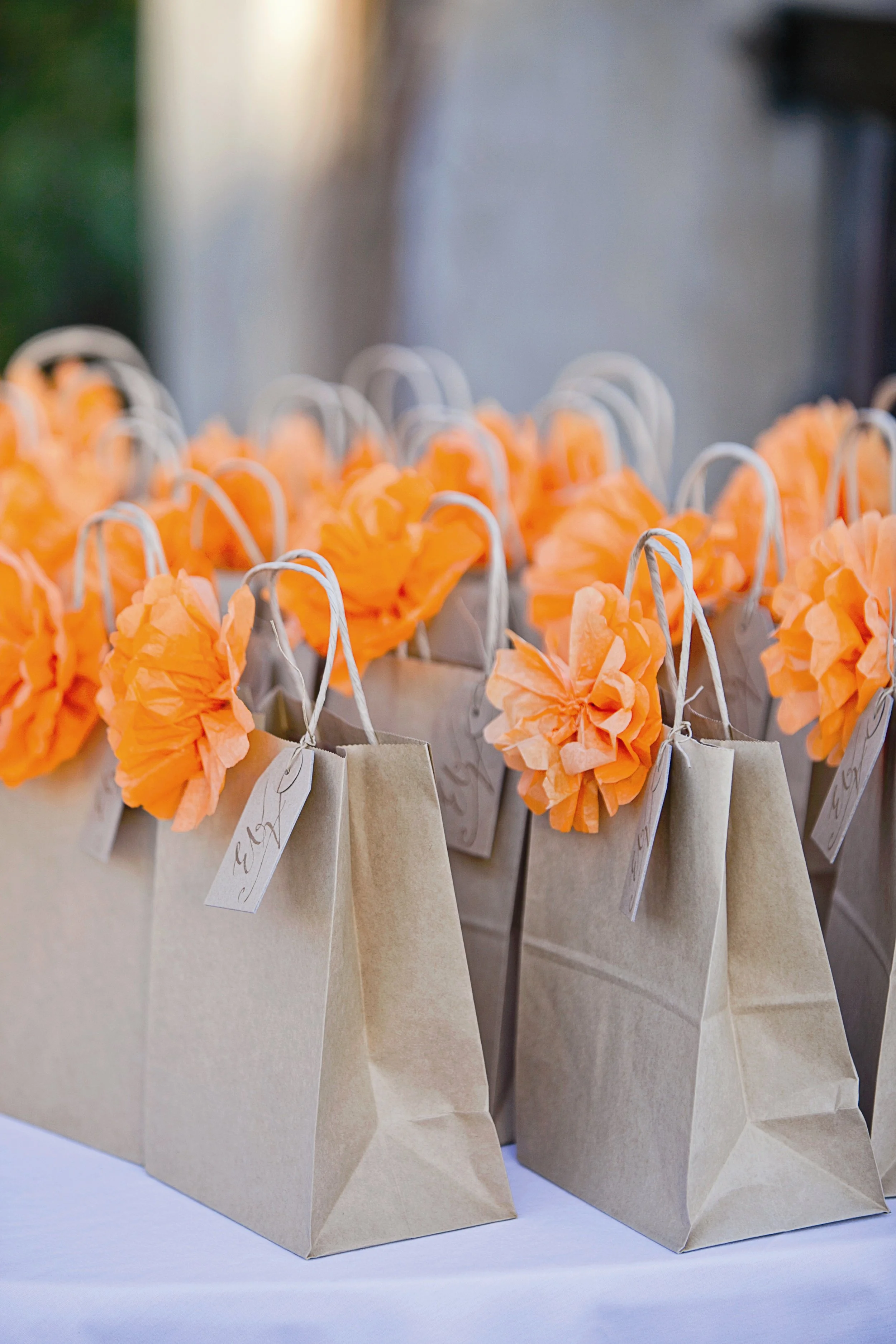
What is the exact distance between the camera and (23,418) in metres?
1.48

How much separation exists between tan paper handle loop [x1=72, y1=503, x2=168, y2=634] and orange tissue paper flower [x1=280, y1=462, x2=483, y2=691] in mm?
98

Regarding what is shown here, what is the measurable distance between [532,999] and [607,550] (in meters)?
0.35

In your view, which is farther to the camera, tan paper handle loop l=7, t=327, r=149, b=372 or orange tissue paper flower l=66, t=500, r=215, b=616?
tan paper handle loop l=7, t=327, r=149, b=372

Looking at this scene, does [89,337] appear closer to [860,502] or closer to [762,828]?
[860,502]

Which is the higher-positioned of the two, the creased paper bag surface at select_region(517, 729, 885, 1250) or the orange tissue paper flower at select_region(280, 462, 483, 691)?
the orange tissue paper flower at select_region(280, 462, 483, 691)

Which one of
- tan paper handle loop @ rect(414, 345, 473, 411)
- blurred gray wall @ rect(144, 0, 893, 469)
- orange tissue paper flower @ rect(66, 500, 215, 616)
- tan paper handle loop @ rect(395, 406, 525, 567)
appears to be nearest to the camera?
orange tissue paper flower @ rect(66, 500, 215, 616)

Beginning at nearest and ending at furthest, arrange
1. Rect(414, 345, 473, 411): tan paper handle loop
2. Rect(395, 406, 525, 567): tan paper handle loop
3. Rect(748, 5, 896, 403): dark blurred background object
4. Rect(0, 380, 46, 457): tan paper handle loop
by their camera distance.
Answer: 1. Rect(395, 406, 525, 567): tan paper handle loop
2. Rect(0, 380, 46, 457): tan paper handle loop
3. Rect(414, 345, 473, 411): tan paper handle loop
4. Rect(748, 5, 896, 403): dark blurred background object

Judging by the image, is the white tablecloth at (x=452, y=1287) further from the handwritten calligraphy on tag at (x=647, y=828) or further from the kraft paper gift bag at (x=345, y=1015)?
A: the handwritten calligraphy on tag at (x=647, y=828)

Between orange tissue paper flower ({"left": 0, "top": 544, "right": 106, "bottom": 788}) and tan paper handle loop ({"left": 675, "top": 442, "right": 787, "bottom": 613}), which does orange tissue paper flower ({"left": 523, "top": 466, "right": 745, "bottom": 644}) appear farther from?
orange tissue paper flower ({"left": 0, "top": 544, "right": 106, "bottom": 788})

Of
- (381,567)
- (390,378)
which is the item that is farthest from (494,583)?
(390,378)

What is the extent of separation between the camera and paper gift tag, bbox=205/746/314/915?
0.66 m

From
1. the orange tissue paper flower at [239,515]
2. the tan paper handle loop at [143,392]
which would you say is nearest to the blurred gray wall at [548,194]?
the tan paper handle loop at [143,392]

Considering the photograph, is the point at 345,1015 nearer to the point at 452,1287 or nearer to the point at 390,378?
the point at 452,1287

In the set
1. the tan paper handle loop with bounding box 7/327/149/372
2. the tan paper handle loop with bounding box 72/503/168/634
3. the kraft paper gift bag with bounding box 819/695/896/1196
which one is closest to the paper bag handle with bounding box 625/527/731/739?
the kraft paper gift bag with bounding box 819/695/896/1196
